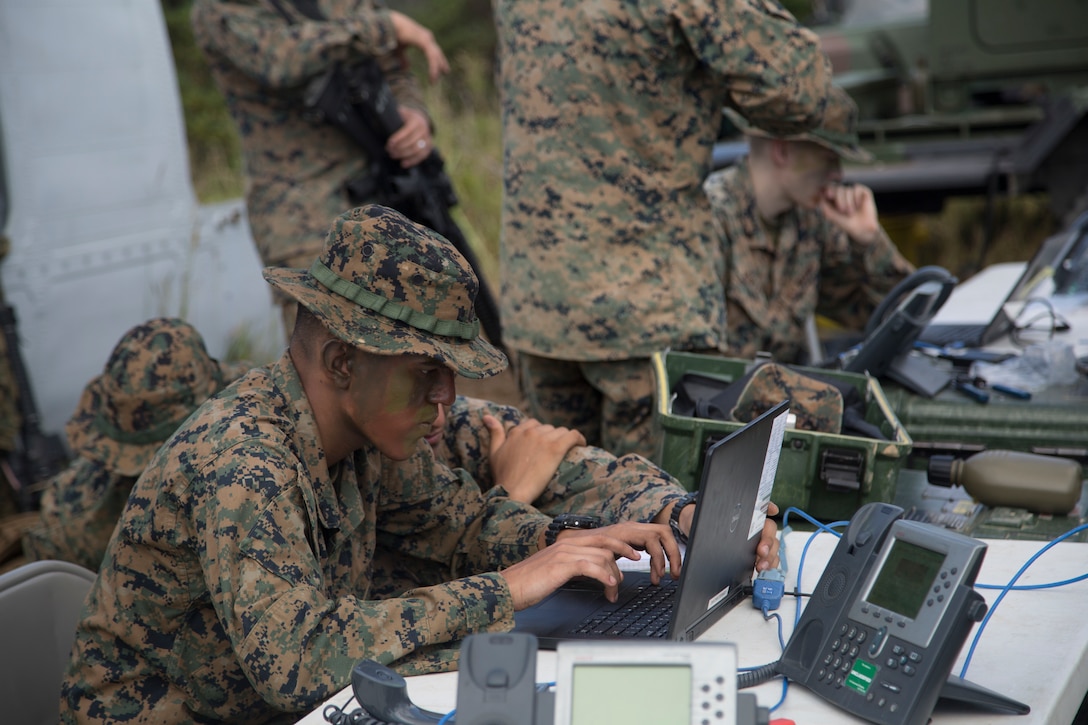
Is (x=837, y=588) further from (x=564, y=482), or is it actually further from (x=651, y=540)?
(x=564, y=482)

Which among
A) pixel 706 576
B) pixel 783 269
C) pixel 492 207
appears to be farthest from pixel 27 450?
pixel 492 207

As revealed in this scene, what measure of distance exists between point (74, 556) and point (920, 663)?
2.20 m

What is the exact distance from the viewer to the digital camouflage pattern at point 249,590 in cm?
157

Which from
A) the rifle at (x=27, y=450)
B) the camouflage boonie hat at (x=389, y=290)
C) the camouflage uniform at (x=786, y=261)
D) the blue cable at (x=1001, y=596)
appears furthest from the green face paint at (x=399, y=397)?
the rifle at (x=27, y=450)

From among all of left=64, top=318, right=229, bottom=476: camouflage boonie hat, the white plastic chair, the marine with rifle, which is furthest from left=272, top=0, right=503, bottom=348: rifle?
the white plastic chair

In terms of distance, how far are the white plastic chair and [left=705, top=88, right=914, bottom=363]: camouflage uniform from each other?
2.21m

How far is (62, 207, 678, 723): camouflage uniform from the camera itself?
1.57 metres

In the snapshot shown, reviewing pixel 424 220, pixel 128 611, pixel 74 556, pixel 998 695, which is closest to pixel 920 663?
pixel 998 695

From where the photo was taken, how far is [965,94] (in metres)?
7.07

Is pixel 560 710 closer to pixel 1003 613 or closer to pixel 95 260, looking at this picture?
pixel 1003 613

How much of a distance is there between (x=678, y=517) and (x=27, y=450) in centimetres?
296

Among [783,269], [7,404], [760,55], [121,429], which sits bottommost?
[7,404]

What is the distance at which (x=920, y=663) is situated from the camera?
142 centimetres

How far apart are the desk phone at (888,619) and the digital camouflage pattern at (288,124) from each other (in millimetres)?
2583
